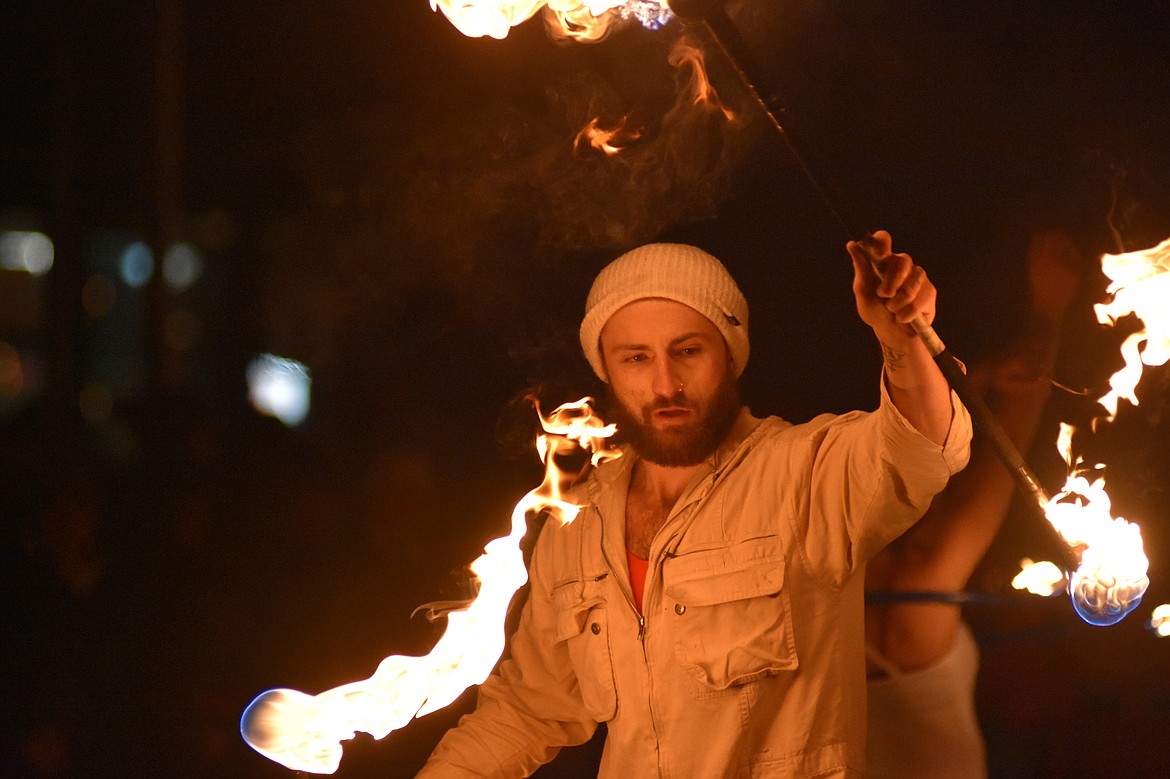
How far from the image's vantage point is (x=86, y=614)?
20.0ft

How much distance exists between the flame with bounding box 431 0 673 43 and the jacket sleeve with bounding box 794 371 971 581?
1.37 metres

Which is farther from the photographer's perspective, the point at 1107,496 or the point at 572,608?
the point at 572,608

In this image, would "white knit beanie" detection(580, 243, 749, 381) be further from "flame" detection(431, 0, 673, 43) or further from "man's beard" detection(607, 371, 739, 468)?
"flame" detection(431, 0, 673, 43)

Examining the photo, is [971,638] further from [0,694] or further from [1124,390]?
[0,694]

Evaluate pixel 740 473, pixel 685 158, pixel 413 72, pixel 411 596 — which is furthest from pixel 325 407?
pixel 740 473

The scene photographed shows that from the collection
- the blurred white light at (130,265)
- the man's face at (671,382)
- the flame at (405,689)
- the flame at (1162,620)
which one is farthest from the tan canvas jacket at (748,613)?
Result: the blurred white light at (130,265)

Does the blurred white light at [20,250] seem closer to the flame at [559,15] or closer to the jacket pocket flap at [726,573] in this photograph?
the flame at [559,15]

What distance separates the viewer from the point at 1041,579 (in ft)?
13.8

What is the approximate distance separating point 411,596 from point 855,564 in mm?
2683

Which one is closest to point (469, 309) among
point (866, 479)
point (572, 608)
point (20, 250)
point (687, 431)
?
point (687, 431)

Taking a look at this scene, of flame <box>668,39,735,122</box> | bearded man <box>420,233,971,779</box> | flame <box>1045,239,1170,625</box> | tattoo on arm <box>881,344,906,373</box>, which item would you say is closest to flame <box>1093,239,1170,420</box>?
flame <box>1045,239,1170,625</box>

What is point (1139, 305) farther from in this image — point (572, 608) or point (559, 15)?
point (559, 15)

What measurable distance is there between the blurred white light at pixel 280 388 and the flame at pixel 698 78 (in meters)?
2.47

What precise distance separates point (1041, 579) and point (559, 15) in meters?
2.82
